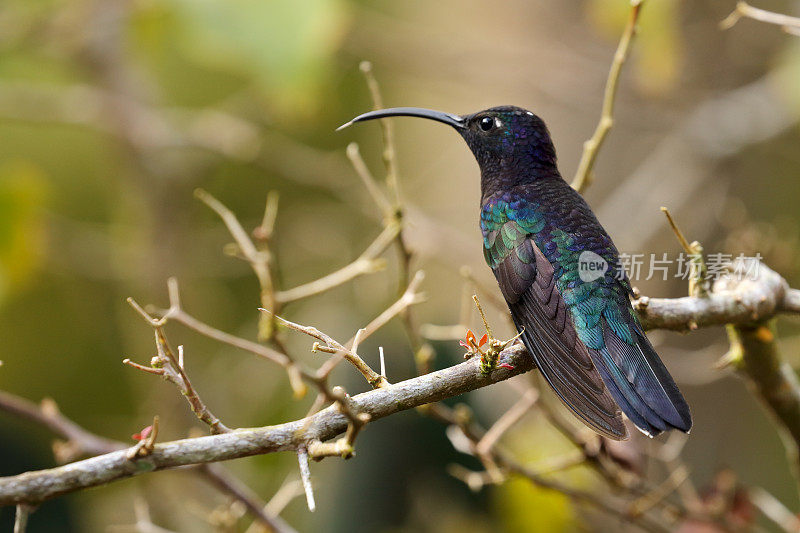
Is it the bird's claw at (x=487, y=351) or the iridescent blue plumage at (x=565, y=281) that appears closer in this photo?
the bird's claw at (x=487, y=351)

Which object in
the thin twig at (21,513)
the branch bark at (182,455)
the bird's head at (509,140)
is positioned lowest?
the thin twig at (21,513)

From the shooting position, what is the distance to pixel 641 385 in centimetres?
172

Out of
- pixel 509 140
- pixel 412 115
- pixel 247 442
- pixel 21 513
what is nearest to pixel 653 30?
pixel 509 140

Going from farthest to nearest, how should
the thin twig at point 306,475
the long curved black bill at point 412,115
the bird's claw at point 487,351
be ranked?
the long curved black bill at point 412,115 → the bird's claw at point 487,351 → the thin twig at point 306,475

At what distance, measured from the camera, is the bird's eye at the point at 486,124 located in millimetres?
2373

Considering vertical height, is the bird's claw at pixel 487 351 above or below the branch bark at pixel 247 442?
above

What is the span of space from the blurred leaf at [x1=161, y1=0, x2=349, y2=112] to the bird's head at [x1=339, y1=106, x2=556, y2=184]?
1.21 ft

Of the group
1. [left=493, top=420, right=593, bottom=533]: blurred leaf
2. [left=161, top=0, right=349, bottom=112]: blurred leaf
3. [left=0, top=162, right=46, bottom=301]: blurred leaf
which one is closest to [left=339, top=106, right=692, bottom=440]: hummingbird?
[left=161, top=0, right=349, bottom=112]: blurred leaf

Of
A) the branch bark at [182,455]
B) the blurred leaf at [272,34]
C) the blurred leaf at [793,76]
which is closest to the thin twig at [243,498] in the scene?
the branch bark at [182,455]

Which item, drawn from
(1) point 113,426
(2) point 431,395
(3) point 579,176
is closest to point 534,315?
(3) point 579,176

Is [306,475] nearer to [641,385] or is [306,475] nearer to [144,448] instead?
[144,448]

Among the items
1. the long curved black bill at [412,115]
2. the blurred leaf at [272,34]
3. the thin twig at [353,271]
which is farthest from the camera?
the blurred leaf at [272,34]

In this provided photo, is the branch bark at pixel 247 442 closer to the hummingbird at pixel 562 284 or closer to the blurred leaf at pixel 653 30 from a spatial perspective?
the hummingbird at pixel 562 284

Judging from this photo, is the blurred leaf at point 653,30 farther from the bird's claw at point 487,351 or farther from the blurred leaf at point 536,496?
the blurred leaf at point 536,496
